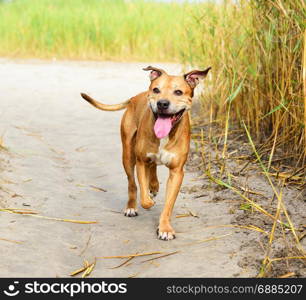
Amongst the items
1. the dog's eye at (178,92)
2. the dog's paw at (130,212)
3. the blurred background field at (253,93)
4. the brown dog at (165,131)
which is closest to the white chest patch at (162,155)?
the brown dog at (165,131)

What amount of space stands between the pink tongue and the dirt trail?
2.56 feet

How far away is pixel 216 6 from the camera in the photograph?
26.5 ft

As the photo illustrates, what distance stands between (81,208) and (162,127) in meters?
1.24

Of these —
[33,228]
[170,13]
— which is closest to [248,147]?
[33,228]

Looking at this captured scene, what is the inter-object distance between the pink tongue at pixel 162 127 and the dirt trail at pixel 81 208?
78 centimetres

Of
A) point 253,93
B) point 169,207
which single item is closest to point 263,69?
point 253,93

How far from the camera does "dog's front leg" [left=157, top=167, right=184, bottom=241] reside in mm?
4633

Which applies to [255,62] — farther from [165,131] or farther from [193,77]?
[165,131]

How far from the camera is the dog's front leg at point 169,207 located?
4.63m

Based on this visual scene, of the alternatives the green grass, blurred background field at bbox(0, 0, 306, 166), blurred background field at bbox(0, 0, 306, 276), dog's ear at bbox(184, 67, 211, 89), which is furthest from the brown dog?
the green grass

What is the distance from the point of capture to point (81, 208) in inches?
212

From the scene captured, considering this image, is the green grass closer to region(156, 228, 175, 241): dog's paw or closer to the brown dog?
the brown dog

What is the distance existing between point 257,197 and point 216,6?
3.56 meters

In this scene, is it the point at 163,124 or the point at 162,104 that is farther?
the point at 163,124
